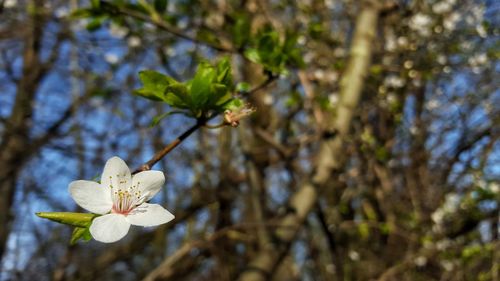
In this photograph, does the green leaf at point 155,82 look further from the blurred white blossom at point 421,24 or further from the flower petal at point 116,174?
the blurred white blossom at point 421,24

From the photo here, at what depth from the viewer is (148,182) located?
31.9 inches

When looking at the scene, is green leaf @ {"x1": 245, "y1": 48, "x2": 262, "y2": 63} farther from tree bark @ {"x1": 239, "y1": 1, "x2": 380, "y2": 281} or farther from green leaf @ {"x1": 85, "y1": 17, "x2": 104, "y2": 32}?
tree bark @ {"x1": 239, "y1": 1, "x2": 380, "y2": 281}

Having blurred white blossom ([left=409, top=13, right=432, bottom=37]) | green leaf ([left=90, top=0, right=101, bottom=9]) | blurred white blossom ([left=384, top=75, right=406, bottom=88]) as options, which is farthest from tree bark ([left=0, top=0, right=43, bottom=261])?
blurred white blossom ([left=409, top=13, right=432, bottom=37])

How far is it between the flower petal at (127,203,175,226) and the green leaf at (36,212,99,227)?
0.06 metres

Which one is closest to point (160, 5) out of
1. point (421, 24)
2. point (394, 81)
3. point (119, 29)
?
point (119, 29)

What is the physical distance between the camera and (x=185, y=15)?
9.57 feet

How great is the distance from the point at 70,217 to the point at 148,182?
0.44 feet

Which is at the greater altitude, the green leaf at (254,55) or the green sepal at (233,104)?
the green leaf at (254,55)

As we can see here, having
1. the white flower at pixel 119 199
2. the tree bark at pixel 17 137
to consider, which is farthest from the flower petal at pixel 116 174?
the tree bark at pixel 17 137

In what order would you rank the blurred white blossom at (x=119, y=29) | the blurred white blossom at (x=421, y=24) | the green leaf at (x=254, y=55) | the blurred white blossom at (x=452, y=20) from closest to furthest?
1. the green leaf at (x=254, y=55)
2. the blurred white blossom at (x=119, y=29)
3. the blurred white blossom at (x=421, y=24)
4. the blurred white blossom at (x=452, y=20)

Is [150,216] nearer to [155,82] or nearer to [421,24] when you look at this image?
[155,82]

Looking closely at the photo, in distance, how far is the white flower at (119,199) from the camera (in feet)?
2.44

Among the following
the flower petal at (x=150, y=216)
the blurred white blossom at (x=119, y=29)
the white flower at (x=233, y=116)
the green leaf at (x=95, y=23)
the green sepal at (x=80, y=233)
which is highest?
the blurred white blossom at (x=119, y=29)

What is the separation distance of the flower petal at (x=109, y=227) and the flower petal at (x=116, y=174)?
7 cm
